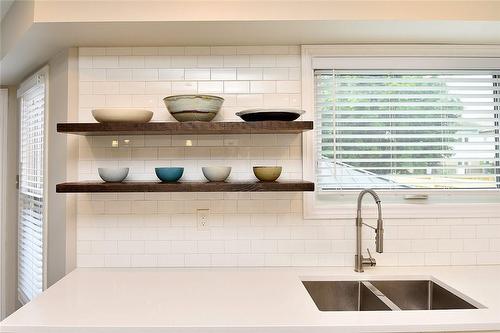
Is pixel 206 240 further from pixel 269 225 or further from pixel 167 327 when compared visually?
pixel 167 327

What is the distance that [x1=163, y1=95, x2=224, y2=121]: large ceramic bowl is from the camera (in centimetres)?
178

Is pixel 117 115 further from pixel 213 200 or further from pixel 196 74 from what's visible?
pixel 213 200

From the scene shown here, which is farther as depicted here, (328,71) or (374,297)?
(328,71)

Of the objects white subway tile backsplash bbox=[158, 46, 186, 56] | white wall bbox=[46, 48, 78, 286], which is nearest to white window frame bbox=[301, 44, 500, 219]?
white subway tile backsplash bbox=[158, 46, 186, 56]

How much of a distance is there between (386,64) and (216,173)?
3.74 feet

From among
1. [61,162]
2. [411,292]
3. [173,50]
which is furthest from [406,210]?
[61,162]

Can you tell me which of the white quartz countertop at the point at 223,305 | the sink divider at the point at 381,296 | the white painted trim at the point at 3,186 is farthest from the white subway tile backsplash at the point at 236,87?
the white painted trim at the point at 3,186

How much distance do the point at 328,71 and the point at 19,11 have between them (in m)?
1.68

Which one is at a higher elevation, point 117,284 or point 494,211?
point 494,211

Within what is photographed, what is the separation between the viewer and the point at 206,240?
2.02 m

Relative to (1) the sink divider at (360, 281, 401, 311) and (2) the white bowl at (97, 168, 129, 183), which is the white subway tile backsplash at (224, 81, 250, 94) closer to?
(2) the white bowl at (97, 168, 129, 183)

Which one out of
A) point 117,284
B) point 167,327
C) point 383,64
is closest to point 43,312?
point 117,284

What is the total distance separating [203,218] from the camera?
202 centimetres

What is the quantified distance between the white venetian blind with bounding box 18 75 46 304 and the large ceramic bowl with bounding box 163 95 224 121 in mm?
1103
